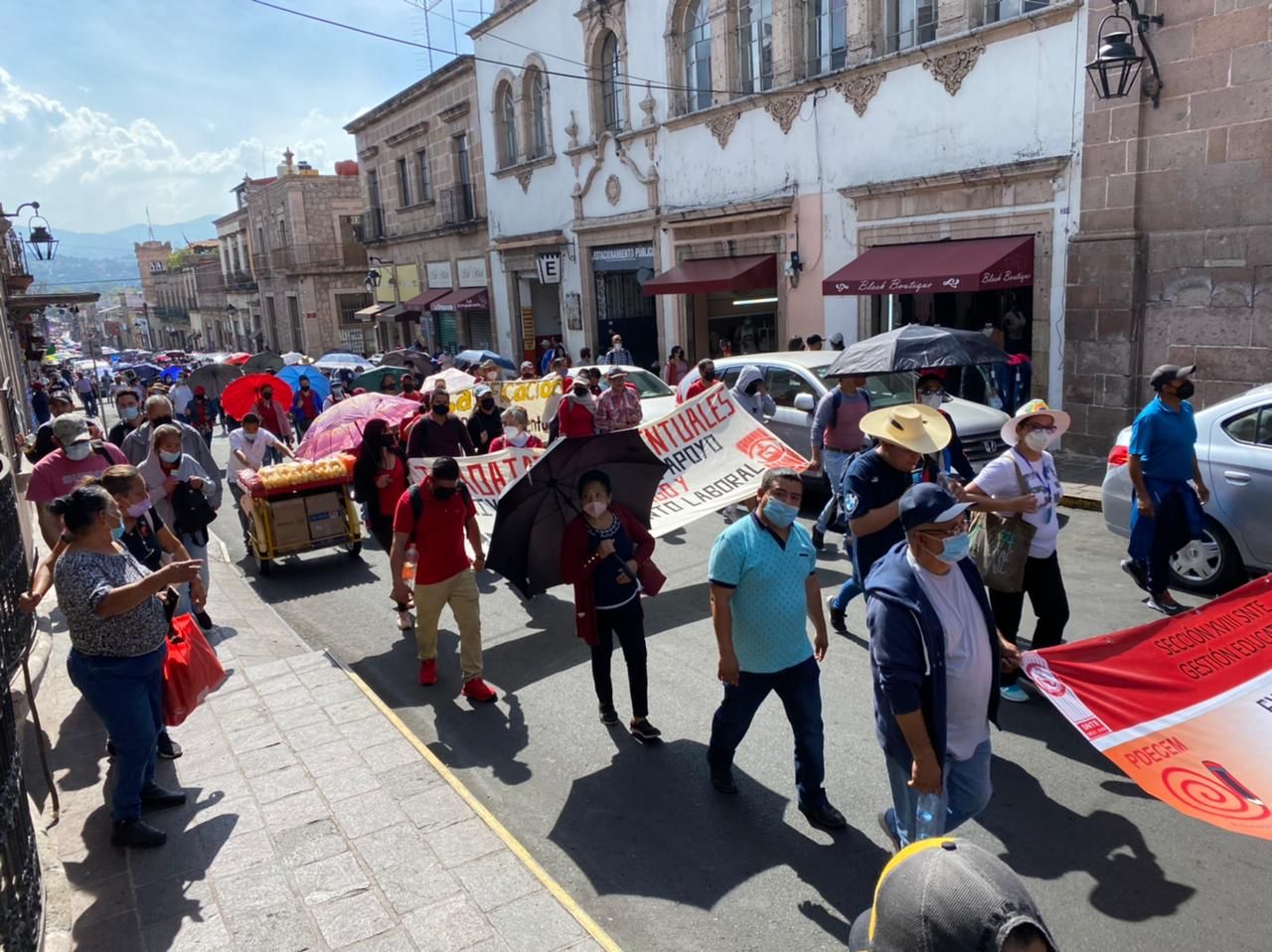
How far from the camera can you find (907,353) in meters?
9.69

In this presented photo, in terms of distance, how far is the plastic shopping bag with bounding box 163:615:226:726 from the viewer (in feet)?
16.0

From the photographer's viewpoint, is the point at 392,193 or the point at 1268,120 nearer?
the point at 1268,120

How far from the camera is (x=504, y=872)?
14.0 feet

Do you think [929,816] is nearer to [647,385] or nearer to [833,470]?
[833,470]

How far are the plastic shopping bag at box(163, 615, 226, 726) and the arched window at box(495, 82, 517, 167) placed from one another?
2517 centimetres

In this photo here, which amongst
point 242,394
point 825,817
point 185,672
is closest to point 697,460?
point 825,817

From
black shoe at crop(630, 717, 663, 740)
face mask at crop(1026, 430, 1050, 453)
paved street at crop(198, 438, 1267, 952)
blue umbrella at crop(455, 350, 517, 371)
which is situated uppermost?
face mask at crop(1026, 430, 1050, 453)

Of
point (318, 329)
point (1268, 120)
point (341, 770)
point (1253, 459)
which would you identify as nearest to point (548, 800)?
point (341, 770)

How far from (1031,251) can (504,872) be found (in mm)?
12523

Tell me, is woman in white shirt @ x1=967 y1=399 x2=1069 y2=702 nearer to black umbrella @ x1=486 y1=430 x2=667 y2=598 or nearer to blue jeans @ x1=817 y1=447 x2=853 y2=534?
black umbrella @ x1=486 y1=430 x2=667 y2=598

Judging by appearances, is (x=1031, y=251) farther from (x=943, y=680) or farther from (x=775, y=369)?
(x=943, y=680)

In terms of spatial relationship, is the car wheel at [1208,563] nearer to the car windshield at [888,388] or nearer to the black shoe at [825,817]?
the car windshield at [888,388]

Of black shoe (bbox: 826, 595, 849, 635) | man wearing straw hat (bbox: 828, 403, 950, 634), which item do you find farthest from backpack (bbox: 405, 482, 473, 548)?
black shoe (bbox: 826, 595, 849, 635)

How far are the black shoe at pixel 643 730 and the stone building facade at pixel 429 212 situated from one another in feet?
86.2
